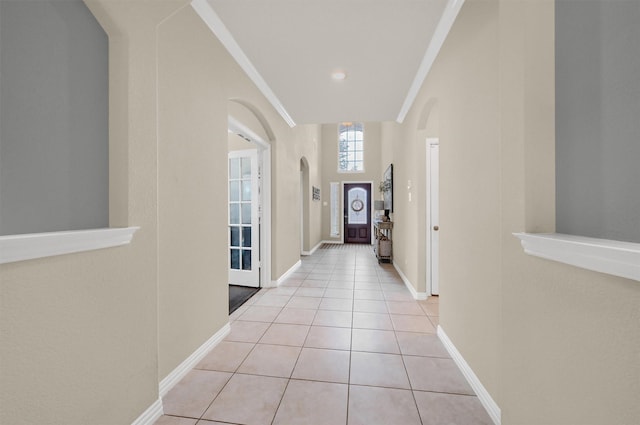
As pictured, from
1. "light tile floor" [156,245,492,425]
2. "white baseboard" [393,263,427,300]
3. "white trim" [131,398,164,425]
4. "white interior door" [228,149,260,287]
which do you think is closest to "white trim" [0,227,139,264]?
"white trim" [131,398,164,425]

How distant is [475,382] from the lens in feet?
5.25

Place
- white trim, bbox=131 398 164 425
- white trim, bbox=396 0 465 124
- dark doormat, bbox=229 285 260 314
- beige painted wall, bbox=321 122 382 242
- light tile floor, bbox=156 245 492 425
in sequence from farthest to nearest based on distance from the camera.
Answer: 1. beige painted wall, bbox=321 122 382 242
2. dark doormat, bbox=229 285 260 314
3. white trim, bbox=396 0 465 124
4. light tile floor, bbox=156 245 492 425
5. white trim, bbox=131 398 164 425

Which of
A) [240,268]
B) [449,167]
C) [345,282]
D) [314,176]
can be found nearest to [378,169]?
[314,176]

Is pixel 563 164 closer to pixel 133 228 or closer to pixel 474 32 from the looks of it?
pixel 474 32

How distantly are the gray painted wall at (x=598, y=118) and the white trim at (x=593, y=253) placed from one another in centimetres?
16

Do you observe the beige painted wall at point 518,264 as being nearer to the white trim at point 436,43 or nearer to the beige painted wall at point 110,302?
the white trim at point 436,43

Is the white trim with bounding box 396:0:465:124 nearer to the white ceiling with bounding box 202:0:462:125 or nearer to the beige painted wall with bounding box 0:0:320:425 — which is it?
the white ceiling with bounding box 202:0:462:125

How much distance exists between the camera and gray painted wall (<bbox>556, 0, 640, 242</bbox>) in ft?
2.63

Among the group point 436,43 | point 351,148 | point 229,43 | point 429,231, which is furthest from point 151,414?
point 351,148

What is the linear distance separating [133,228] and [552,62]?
1.97 m

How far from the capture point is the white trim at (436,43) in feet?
6.06

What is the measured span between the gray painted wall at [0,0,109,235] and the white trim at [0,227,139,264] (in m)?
0.14

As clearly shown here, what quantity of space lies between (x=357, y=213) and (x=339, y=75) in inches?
246

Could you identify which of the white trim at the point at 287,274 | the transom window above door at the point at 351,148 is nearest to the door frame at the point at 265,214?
the white trim at the point at 287,274
